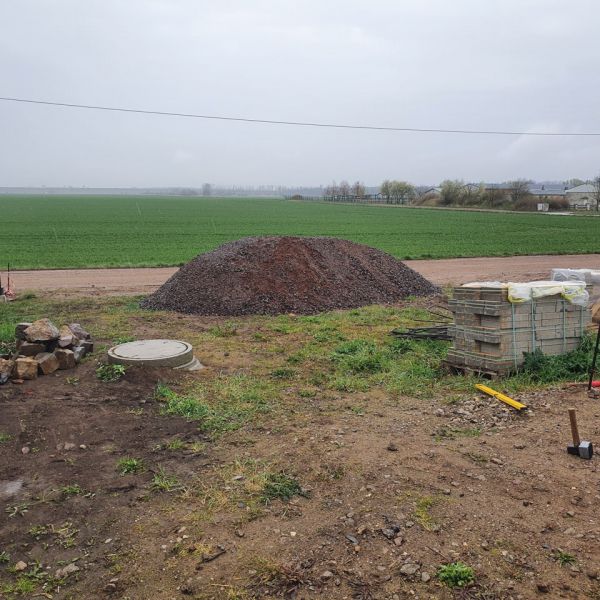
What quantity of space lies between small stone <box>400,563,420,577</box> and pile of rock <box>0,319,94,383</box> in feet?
21.4

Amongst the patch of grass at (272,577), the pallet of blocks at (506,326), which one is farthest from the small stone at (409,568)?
the pallet of blocks at (506,326)

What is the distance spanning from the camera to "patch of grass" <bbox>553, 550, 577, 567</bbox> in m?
4.17

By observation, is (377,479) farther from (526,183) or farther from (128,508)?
(526,183)

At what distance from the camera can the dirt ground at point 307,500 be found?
162 inches

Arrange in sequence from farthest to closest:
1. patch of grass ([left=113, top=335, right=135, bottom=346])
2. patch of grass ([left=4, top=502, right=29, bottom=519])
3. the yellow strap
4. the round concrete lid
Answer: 1. patch of grass ([left=113, top=335, right=135, bottom=346])
2. the round concrete lid
3. the yellow strap
4. patch of grass ([left=4, top=502, right=29, bottom=519])

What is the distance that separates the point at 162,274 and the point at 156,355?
13.3m

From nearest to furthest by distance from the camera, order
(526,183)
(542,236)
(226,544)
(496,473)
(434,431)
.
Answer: (226,544), (496,473), (434,431), (542,236), (526,183)

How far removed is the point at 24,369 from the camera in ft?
27.6

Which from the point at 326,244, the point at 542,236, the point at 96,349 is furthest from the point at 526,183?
the point at 96,349

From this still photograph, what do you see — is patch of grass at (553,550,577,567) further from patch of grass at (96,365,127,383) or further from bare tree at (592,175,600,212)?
bare tree at (592,175,600,212)

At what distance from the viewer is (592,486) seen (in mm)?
5203

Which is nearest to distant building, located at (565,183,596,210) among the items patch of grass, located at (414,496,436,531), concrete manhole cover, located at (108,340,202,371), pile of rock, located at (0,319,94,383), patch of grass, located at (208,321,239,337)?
patch of grass, located at (208,321,239,337)

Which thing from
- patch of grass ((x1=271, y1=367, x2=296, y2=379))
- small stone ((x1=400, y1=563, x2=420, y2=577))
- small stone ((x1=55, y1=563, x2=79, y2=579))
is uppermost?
patch of grass ((x1=271, y1=367, x2=296, y2=379))

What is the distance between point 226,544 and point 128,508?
1.13m
